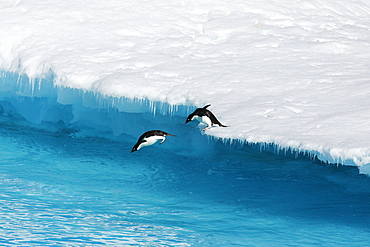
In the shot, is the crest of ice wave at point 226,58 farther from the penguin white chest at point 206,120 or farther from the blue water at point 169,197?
the blue water at point 169,197

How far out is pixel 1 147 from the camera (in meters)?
Answer: 7.64

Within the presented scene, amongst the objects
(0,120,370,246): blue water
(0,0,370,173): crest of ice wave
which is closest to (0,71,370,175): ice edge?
(0,0,370,173): crest of ice wave

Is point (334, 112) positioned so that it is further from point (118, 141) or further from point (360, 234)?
point (118, 141)

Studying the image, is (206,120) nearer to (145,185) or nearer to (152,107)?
(145,185)

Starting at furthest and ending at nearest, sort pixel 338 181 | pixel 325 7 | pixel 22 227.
→ 1. pixel 325 7
2. pixel 338 181
3. pixel 22 227

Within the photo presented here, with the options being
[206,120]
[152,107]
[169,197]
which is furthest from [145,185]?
[152,107]

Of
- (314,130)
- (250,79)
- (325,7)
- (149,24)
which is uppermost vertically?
(325,7)

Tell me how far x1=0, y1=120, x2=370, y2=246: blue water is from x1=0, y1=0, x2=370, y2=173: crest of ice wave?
25.1 inches

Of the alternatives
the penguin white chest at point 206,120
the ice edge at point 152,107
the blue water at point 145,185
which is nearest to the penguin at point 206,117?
the penguin white chest at point 206,120

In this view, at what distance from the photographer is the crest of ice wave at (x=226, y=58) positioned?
6480 millimetres

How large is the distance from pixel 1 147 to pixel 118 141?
5.06ft

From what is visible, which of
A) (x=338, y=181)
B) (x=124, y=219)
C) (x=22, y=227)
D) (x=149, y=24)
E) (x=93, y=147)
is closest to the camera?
(x=22, y=227)

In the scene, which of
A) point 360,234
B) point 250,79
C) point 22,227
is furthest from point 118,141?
point 360,234

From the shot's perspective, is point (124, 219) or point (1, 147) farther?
point (1, 147)
